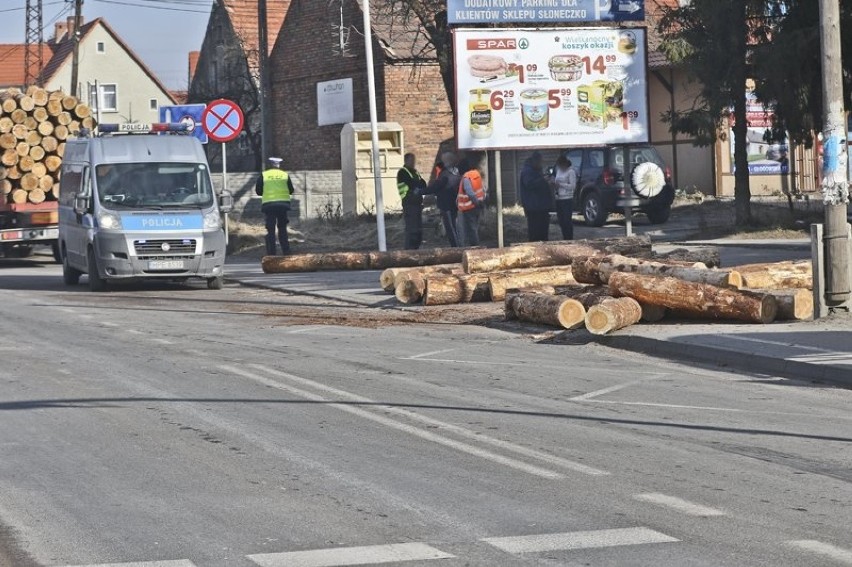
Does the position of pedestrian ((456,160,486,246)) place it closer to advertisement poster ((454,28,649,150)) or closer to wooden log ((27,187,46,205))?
advertisement poster ((454,28,649,150))

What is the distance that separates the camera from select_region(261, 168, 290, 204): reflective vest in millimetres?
26641

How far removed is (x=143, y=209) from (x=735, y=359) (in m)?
11.3

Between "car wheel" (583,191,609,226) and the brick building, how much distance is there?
12248mm

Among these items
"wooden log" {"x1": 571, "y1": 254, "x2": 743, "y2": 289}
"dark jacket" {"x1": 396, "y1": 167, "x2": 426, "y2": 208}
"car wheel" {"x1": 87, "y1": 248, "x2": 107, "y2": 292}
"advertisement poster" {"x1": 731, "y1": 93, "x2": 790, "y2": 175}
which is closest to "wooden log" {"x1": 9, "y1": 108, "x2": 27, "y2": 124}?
"dark jacket" {"x1": 396, "y1": 167, "x2": 426, "y2": 208}

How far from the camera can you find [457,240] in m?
26.6

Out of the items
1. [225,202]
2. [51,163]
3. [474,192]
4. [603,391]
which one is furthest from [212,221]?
[603,391]

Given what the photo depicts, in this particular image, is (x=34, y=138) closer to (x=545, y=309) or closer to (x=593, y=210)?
(x=593, y=210)

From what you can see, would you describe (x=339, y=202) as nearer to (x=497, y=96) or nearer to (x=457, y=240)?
(x=457, y=240)

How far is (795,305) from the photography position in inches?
587

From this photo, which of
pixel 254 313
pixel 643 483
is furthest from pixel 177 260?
pixel 643 483

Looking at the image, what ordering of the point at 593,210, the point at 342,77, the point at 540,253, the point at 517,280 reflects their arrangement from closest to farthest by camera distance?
1. the point at 517,280
2. the point at 540,253
3. the point at 593,210
4. the point at 342,77

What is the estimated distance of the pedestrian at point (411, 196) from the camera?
2659 centimetres

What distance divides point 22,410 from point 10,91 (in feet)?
72.1

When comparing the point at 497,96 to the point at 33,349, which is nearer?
the point at 33,349
